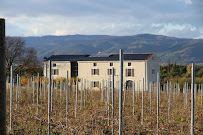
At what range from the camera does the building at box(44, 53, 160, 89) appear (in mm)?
35281

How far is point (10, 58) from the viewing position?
4841cm

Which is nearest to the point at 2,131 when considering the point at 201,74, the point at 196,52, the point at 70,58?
→ the point at 70,58

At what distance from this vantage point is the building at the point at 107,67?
116 feet

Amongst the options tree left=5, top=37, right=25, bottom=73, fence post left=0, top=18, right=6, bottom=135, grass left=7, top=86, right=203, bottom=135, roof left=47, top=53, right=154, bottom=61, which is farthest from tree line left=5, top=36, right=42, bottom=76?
fence post left=0, top=18, right=6, bottom=135

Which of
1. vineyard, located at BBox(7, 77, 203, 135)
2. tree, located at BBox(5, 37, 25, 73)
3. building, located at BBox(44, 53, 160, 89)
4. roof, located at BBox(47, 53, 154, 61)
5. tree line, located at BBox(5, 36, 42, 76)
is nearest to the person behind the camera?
vineyard, located at BBox(7, 77, 203, 135)

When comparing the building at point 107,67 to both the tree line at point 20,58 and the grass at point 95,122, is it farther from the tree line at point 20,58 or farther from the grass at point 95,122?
the grass at point 95,122

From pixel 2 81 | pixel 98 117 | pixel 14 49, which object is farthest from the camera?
pixel 14 49

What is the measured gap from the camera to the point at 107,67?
3675cm

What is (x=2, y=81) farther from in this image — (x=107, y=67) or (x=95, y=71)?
(x=95, y=71)

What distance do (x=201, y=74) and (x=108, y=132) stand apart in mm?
38862

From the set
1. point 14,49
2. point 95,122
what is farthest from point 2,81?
point 14,49

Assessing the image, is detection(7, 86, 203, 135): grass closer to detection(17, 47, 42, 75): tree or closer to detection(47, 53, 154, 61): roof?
detection(47, 53, 154, 61): roof

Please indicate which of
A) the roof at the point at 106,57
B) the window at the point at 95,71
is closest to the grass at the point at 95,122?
the roof at the point at 106,57

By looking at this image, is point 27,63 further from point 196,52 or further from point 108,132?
point 196,52
